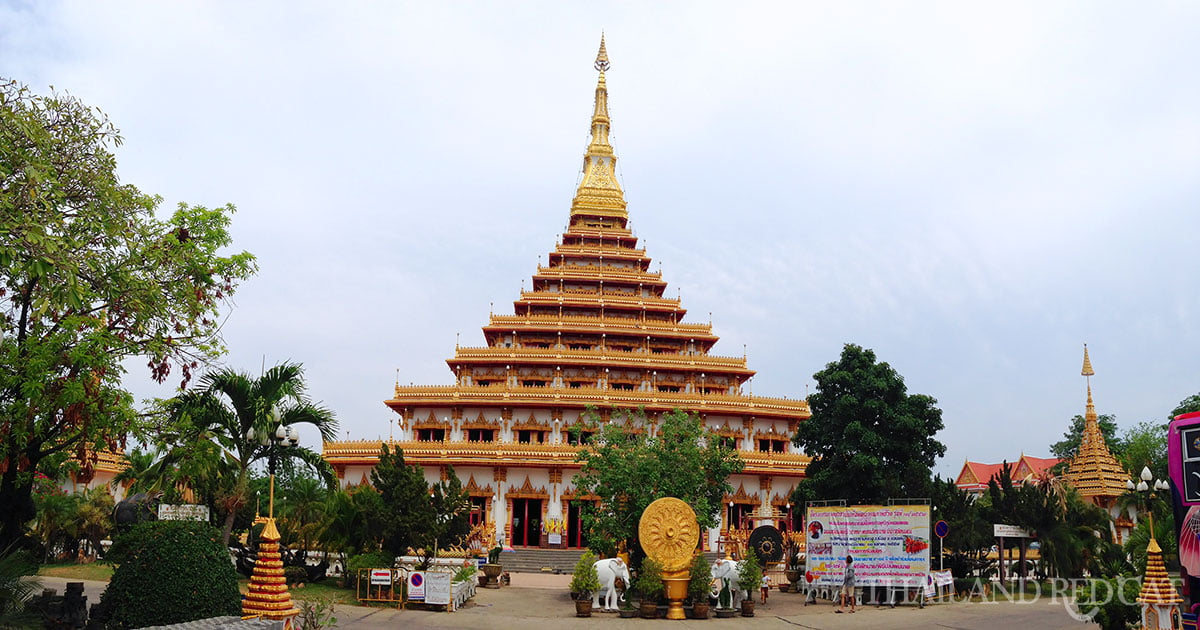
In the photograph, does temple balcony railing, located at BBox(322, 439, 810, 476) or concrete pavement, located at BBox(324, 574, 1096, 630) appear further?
temple balcony railing, located at BBox(322, 439, 810, 476)

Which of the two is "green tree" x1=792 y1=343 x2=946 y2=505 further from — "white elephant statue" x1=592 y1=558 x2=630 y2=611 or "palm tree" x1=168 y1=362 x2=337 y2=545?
"palm tree" x1=168 y1=362 x2=337 y2=545

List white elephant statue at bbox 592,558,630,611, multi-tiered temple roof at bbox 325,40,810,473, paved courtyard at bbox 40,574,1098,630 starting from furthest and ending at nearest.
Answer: multi-tiered temple roof at bbox 325,40,810,473
white elephant statue at bbox 592,558,630,611
paved courtyard at bbox 40,574,1098,630

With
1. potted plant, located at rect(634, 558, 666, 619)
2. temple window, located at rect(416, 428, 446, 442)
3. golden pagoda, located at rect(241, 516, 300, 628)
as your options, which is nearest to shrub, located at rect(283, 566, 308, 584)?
potted plant, located at rect(634, 558, 666, 619)

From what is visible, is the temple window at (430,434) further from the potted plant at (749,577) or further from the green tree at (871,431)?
the potted plant at (749,577)

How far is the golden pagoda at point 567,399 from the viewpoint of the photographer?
44125 millimetres

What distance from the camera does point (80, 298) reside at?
14.0 metres

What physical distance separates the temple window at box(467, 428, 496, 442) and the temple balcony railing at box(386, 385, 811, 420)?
1.46 metres

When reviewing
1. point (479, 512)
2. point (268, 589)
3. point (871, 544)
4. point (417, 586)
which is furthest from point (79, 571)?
point (871, 544)

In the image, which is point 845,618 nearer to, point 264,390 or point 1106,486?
point 264,390

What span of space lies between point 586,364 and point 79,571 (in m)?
25.1

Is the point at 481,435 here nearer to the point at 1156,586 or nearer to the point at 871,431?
the point at 871,431

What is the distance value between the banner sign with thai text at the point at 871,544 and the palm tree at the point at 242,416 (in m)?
14.4

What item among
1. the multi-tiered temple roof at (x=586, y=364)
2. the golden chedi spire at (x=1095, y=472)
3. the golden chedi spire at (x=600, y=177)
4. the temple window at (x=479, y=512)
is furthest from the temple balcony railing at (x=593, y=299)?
the golden chedi spire at (x=1095, y=472)

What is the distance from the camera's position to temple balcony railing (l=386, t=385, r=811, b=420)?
4631cm
